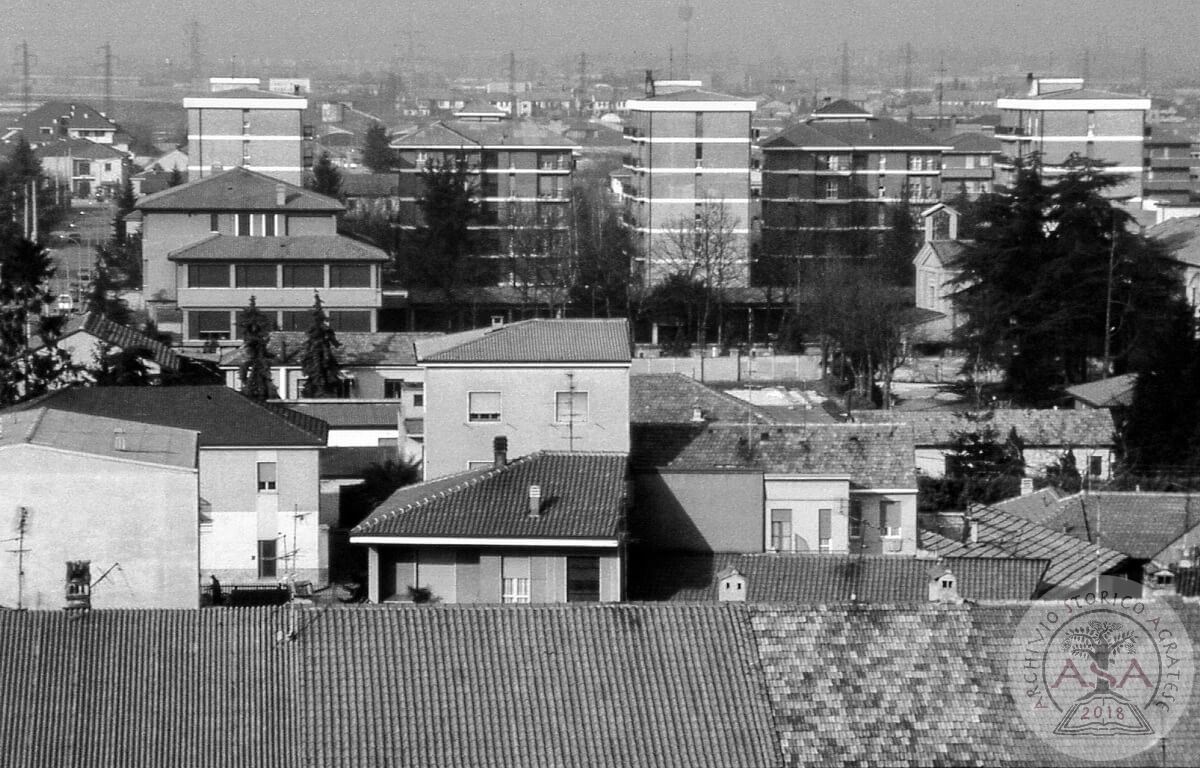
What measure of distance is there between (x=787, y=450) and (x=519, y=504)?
12.8 feet

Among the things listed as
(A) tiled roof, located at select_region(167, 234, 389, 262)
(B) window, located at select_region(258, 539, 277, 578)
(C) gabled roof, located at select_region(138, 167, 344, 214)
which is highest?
(C) gabled roof, located at select_region(138, 167, 344, 214)

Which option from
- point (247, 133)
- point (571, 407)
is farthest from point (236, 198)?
point (571, 407)

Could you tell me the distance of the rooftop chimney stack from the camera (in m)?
15.7

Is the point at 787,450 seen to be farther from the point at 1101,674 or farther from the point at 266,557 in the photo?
the point at 1101,674

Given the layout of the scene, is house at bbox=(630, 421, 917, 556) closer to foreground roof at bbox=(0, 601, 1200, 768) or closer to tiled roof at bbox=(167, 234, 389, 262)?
foreground roof at bbox=(0, 601, 1200, 768)

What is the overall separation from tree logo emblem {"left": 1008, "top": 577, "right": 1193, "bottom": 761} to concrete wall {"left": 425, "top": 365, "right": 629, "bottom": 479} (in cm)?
679

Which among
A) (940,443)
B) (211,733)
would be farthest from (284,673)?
(940,443)

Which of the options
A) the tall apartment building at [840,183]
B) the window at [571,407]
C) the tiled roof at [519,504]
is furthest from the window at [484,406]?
the tall apartment building at [840,183]

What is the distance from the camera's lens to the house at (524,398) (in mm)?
18500

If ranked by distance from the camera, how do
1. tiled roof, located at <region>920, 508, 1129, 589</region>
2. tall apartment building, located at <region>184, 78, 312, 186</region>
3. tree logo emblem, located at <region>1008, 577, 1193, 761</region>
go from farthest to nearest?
tall apartment building, located at <region>184, 78, 312, 186</region> < tiled roof, located at <region>920, 508, 1129, 589</region> < tree logo emblem, located at <region>1008, 577, 1193, 761</region>

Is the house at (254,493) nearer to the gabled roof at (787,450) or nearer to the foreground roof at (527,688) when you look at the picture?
the gabled roof at (787,450)

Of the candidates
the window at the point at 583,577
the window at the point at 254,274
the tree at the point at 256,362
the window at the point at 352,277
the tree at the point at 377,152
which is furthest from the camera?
the tree at the point at 377,152

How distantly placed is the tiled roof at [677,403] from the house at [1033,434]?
11.4 ft

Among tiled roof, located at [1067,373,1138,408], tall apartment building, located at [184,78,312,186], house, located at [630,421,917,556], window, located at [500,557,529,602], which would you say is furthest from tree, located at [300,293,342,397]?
tall apartment building, located at [184,78,312,186]
